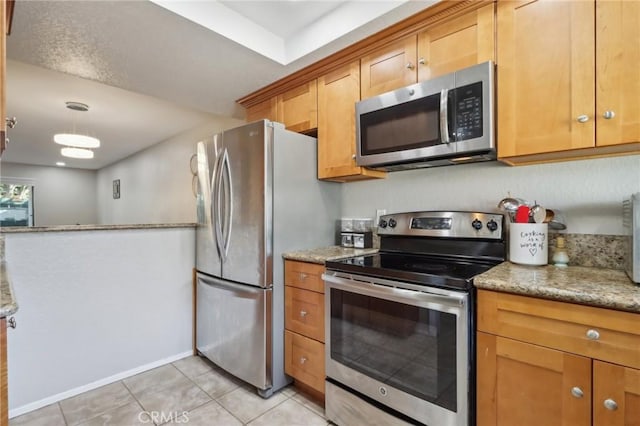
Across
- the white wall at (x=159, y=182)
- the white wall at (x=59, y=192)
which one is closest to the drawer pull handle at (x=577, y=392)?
the white wall at (x=159, y=182)

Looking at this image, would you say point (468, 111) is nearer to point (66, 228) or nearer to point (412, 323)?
Result: point (412, 323)

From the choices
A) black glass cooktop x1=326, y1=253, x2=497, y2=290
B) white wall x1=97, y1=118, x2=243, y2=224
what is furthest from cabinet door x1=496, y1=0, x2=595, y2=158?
white wall x1=97, y1=118, x2=243, y2=224

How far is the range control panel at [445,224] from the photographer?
1635 millimetres

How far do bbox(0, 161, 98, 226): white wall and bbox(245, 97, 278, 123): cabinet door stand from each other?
7.74m

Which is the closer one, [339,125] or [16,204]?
[339,125]

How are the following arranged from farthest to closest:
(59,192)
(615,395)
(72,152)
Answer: (59,192)
(72,152)
(615,395)

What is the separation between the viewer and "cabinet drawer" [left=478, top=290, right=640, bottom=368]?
0.94 m

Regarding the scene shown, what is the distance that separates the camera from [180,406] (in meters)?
1.87

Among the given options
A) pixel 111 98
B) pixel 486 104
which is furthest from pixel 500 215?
pixel 111 98

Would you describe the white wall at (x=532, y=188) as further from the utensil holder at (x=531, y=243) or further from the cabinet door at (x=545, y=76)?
the cabinet door at (x=545, y=76)

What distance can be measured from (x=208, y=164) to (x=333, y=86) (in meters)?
1.09

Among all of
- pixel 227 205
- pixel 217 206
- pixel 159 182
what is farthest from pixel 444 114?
pixel 159 182

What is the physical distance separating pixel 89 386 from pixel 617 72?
3303 mm

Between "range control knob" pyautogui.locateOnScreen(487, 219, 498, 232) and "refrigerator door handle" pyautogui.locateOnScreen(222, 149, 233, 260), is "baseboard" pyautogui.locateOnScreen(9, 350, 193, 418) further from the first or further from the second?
"range control knob" pyautogui.locateOnScreen(487, 219, 498, 232)
